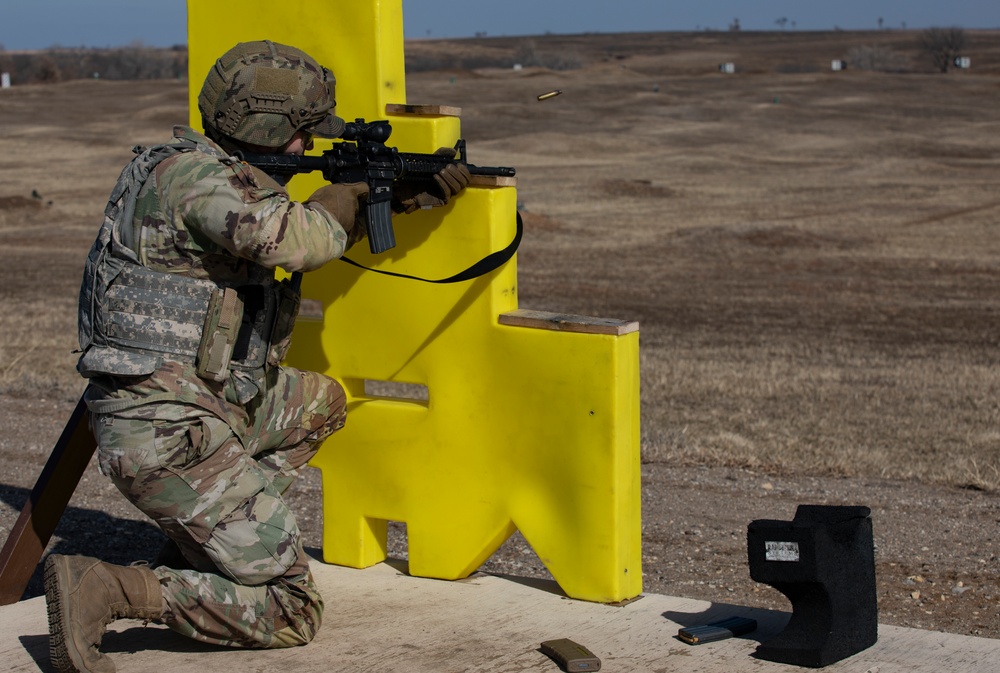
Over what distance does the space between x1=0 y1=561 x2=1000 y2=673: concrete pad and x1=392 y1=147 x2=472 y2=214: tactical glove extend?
133cm

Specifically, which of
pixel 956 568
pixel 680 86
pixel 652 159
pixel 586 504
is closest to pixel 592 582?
pixel 586 504

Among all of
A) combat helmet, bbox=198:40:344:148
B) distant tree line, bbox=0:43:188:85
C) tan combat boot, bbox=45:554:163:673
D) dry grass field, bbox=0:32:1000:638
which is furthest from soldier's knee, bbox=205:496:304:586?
distant tree line, bbox=0:43:188:85

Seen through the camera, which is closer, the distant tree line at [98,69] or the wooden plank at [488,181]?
the wooden plank at [488,181]

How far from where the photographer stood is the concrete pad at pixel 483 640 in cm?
371

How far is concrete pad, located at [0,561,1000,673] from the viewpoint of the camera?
12.2 feet

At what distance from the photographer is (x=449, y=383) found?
454 cm

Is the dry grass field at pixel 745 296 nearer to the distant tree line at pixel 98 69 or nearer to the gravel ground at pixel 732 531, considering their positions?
the gravel ground at pixel 732 531

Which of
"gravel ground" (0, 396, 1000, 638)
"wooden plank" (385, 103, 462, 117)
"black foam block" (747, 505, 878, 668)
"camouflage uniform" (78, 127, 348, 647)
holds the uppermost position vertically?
"wooden plank" (385, 103, 462, 117)

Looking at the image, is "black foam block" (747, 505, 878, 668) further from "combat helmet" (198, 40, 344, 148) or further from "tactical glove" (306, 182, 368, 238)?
"combat helmet" (198, 40, 344, 148)

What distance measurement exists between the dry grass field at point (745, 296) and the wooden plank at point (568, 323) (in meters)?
1.62

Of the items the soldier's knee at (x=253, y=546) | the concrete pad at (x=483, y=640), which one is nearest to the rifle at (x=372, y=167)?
the soldier's knee at (x=253, y=546)

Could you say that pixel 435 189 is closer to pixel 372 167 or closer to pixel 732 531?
pixel 372 167

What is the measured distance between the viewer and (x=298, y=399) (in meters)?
4.26

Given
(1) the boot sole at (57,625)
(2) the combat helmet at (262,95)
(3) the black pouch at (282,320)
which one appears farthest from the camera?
(3) the black pouch at (282,320)
